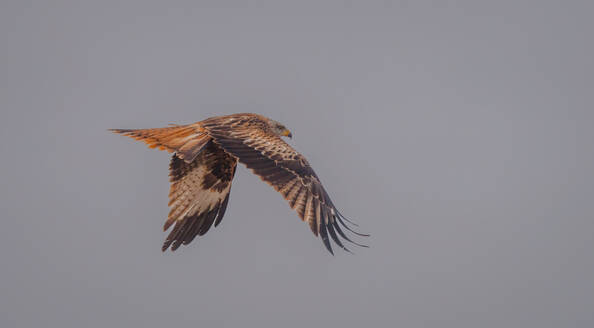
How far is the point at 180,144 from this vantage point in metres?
12.1

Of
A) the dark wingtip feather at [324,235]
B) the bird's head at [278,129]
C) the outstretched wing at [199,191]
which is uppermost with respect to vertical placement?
the bird's head at [278,129]

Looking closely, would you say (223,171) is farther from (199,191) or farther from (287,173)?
(287,173)

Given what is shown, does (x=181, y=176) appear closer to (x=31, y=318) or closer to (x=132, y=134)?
(x=132, y=134)

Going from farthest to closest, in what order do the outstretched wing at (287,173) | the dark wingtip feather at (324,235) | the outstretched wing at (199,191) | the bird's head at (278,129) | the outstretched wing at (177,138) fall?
the bird's head at (278,129)
the outstretched wing at (199,191)
the outstretched wing at (177,138)
the outstretched wing at (287,173)
the dark wingtip feather at (324,235)

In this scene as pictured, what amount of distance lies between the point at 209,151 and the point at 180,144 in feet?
3.56

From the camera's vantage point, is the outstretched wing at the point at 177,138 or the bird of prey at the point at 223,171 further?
the outstretched wing at the point at 177,138

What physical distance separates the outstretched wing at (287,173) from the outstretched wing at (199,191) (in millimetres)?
728

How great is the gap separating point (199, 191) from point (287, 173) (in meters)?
1.92

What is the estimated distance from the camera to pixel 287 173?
1173cm

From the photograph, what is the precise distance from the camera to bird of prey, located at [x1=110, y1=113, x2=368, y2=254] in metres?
11.5

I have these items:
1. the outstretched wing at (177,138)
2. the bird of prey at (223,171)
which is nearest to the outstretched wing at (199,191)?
the bird of prey at (223,171)

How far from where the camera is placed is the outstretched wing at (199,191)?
1291 centimetres

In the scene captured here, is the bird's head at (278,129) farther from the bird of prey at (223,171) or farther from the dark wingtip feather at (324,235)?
the dark wingtip feather at (324,235)

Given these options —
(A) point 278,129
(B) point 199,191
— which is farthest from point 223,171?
(A) point 278,129
